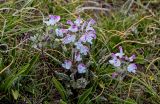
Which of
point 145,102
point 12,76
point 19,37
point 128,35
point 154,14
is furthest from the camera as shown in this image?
point 154,14

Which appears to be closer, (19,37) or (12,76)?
(12,76)

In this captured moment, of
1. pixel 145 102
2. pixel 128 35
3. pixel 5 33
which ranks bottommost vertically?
pixel 145 102

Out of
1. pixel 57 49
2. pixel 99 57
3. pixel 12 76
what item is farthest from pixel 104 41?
pixel 12 76

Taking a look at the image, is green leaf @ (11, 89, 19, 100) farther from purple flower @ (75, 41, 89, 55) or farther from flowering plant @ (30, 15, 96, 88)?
purple flower @ (75, 41, 89, 55)

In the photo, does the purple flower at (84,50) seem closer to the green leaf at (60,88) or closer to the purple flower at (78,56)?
the purple flower at (78,56)

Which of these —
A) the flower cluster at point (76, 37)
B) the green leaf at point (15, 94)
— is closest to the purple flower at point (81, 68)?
the flower cluster at point (76, 37)

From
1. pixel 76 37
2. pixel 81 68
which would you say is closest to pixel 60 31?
pixel 76 37

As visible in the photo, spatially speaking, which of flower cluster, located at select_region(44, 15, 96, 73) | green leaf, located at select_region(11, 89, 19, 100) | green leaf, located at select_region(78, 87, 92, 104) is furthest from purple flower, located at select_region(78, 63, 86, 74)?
green leaf, located at select_region(11, 89, 19, 100)

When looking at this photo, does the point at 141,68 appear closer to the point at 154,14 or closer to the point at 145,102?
the point at 145,102

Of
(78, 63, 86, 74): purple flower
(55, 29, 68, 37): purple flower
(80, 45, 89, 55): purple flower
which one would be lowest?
(78, 63, 86, 74): purple flower
